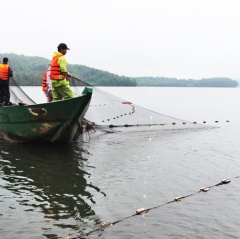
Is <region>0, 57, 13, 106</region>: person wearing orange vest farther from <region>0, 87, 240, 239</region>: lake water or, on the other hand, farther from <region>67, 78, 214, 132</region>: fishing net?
<region>67, 78, 214, 132</region>: fishing net

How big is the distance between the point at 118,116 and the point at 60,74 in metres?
8.50

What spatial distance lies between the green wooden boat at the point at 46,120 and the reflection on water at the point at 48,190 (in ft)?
2.77

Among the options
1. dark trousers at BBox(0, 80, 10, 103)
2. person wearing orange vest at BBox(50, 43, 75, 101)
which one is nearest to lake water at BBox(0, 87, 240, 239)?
person wearing orange vest at BBox(50, 43, 75, 101)

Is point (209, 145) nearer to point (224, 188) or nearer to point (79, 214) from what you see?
point (224, 188)

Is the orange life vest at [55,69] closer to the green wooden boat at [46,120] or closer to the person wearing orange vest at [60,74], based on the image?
the person wearing orange vest at [60,74]

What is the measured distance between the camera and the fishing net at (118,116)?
13.9m

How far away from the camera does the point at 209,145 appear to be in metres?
13.3

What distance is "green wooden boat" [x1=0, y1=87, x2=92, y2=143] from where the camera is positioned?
11062 millimetres

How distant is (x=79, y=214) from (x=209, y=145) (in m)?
8.43

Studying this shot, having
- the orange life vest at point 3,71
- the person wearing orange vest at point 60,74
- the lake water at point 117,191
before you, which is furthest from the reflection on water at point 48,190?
the orange life vest at point 3,71

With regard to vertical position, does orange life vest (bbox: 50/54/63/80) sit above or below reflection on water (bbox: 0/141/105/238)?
above

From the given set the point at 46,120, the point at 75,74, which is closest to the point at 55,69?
the point at 46,120

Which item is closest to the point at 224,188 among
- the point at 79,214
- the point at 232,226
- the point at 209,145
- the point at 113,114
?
the point at 232,226

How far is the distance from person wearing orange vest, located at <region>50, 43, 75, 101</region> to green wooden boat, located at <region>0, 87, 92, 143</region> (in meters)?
0.73
